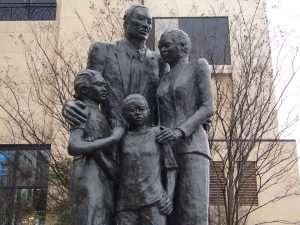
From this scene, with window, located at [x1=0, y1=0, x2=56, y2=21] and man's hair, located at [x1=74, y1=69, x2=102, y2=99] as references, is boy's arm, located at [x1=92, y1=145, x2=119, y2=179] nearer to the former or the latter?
man's hair, located at [x1=74, y1=69, x2=102, y2=99]

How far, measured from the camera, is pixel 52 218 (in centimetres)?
1542

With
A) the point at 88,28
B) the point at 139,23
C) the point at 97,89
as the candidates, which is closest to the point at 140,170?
the point at 97,89

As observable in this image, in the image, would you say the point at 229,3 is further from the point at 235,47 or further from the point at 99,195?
the point at 99,195

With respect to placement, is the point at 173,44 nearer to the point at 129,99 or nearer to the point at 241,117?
the point at 129,99

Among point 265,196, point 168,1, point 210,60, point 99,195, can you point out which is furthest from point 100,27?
point 99,195

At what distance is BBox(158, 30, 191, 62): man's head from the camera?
14.6 ft

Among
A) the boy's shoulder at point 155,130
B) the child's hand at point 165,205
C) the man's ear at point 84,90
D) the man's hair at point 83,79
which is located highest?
the man's hair at point 83,79

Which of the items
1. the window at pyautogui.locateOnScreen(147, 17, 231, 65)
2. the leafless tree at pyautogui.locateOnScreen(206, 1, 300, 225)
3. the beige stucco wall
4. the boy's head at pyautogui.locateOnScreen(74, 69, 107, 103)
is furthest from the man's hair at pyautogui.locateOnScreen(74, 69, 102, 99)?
the beige stucco wall

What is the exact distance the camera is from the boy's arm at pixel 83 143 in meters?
3.90

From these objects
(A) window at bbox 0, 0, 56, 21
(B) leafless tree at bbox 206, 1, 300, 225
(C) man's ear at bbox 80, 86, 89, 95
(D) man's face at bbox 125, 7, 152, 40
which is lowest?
(C) man's ear at bbox 80, 86, 89, 95

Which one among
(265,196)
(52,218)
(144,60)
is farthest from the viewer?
(265,196)

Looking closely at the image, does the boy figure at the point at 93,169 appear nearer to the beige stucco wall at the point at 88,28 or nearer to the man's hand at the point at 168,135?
the man's hand at the point at 168,135

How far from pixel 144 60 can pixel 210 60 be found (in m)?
9.01

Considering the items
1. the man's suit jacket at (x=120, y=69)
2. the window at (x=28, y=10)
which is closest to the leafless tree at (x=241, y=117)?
the man's suit jacket at (x=120, y=69)
